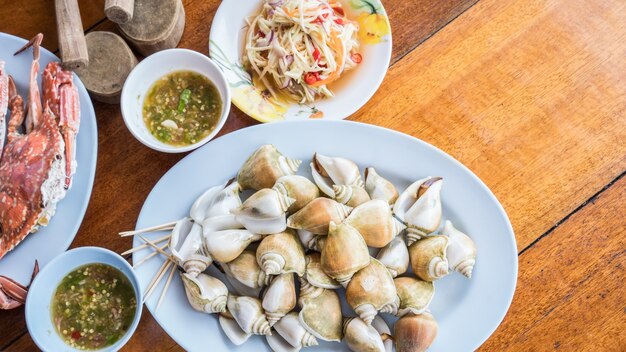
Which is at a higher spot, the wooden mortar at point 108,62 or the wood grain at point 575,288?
the wooden mortar at point 108,62

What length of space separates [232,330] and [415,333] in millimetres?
406

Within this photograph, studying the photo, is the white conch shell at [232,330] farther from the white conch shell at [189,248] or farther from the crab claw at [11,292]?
the crab claw at [11,292]

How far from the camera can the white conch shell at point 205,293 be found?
1291 millimetres

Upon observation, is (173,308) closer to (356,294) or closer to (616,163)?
(356,294)

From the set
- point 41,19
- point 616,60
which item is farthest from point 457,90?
point 41,19

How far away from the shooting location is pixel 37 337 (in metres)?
1.24

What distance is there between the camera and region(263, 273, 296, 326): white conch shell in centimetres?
128

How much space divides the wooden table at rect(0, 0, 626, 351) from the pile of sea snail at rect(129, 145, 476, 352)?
21 centimetres

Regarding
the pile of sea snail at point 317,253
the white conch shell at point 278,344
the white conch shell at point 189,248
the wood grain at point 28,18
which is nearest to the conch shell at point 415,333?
the pile of sea snail at point 317,253

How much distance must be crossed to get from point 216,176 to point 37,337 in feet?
1.67

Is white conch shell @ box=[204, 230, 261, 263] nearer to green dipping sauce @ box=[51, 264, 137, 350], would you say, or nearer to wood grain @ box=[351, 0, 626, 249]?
green dipping sauce @ box=[51, 264, 137, 350]

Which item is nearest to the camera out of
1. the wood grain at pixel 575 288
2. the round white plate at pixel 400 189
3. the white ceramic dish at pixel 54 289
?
the white ceramic dish at pixel 54 289

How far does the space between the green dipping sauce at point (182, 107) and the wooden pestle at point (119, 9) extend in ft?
0.57

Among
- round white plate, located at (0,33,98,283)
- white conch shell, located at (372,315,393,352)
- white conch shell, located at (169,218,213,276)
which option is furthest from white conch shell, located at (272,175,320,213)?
round white plate, located at (0,33,98,283)
